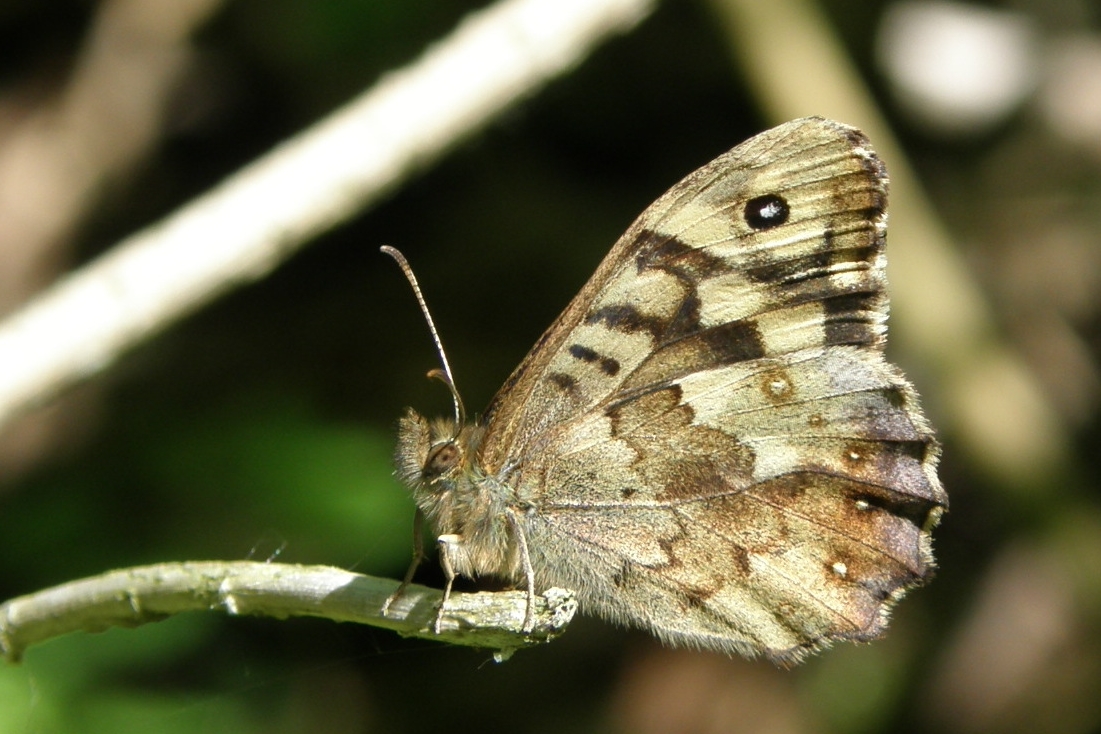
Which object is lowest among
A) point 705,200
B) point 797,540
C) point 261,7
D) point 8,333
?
point 797,540

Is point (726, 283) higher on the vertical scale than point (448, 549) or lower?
higher

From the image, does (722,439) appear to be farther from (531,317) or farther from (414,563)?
(531,317)

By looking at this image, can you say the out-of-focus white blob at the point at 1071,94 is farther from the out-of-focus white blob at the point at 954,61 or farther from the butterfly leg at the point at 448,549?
the butterfly leg at the point at 448,549

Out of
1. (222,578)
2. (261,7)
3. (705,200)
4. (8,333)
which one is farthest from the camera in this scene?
(261,7)

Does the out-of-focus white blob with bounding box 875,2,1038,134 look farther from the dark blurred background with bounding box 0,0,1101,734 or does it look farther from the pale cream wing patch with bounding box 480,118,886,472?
the pale cream wing patch with bounding box 480,118,886,472

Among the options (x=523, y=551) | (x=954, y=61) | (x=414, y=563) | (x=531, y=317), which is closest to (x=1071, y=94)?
(x=954, y=61)

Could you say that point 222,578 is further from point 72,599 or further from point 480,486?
point 480,486

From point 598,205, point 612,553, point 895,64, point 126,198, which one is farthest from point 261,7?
point 612,553
